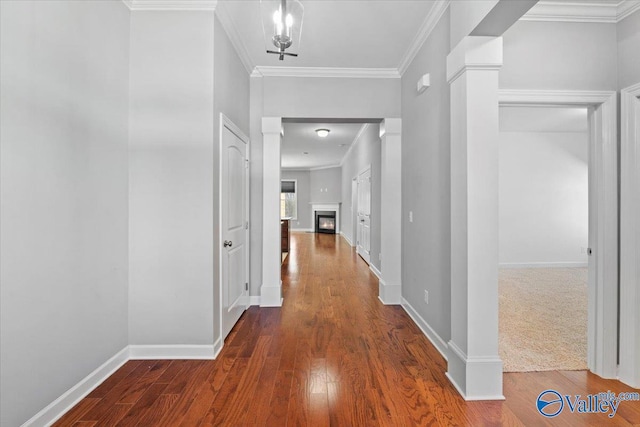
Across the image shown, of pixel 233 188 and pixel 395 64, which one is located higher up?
pixel 395 64

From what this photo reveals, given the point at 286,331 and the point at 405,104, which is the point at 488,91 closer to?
the point at 405,104

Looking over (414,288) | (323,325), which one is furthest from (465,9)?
(323,325)

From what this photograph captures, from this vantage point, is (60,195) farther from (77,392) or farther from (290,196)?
(290,196)

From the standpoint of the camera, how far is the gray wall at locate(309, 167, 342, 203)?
38.2 ft

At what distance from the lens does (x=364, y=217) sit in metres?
6.49

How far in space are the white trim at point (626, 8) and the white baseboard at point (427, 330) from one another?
2750 mm

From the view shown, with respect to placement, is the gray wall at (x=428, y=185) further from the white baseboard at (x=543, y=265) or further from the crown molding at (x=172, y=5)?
the white baseboard at (x=543, y=265)

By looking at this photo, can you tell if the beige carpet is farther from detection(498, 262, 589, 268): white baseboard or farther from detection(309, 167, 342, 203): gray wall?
detection(309, 167, 342, 203): gray wall

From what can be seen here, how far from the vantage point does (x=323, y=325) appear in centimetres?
294

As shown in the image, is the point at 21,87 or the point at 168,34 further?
the point at 168,34

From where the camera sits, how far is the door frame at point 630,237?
1.92 m

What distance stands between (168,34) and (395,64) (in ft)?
7.96

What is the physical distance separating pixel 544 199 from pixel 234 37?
251 inches

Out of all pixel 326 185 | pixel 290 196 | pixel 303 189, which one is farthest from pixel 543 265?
pixel 290 196
